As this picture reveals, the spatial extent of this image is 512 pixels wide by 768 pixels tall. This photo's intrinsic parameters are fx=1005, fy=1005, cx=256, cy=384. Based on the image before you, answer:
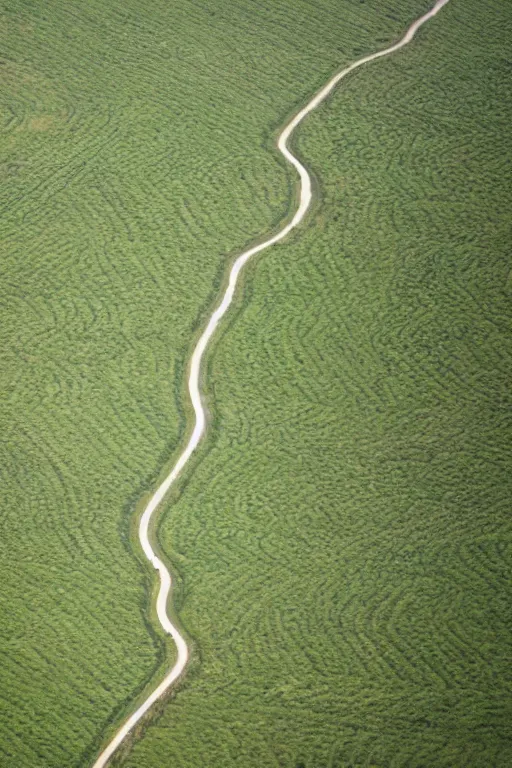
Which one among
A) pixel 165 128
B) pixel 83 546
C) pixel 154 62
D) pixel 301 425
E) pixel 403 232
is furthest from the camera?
pixel 154 62

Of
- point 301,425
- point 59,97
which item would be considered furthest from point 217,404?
point 59,97

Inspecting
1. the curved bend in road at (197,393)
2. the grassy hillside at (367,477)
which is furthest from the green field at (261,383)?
the curved bend in road at (197,393)

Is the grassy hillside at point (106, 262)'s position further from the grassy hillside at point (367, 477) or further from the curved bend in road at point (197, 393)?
the grassy hillside at point (367, 477)

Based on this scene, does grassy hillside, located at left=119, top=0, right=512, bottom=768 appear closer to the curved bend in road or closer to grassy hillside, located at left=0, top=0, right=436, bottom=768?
the curved bend in road

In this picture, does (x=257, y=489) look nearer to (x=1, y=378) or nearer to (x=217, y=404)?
(x=217, y=404)

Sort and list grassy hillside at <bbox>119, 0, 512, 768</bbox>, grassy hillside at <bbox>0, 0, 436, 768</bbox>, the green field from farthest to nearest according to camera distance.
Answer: grassy hillside at <bbox>0, 0, 436, 768</bbox> → the green field → grassy hillside at <bbox>119, 0, 512, 768</bbox>

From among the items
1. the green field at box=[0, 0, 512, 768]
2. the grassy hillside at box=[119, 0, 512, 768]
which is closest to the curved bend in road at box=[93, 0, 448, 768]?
the green field at box=[0, 0, 512, 768]

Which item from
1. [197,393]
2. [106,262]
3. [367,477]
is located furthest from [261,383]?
[106,262]
